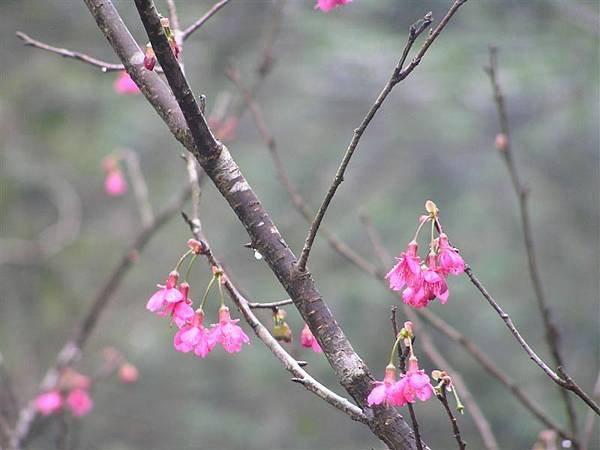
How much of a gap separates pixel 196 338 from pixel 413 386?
0.37 meters

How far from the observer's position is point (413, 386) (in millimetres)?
1097

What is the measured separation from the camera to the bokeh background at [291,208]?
4.59 metres

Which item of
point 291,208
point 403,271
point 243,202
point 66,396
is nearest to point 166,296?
point 243,202

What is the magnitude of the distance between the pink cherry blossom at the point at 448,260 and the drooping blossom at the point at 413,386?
15cm

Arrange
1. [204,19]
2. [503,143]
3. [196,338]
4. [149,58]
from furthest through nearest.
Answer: [503,143] < [204,19] < [196,338] < [149,58]

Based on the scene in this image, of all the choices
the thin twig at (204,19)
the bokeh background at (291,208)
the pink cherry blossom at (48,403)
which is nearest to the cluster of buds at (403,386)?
the thin twig at (204,19)

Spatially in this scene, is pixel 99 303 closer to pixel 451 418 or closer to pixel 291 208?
pixel 451 418

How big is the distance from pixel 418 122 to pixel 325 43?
0.88 meters

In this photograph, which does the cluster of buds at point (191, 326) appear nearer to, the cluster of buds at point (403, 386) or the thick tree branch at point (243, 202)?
the thick tree branch at point (243, 202)

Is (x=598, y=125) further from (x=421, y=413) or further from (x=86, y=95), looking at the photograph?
(x=86, y=95)

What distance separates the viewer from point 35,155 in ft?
17.4

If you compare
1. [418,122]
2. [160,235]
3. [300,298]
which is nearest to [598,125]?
[418,122]

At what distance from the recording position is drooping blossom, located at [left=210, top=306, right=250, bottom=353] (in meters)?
1.29

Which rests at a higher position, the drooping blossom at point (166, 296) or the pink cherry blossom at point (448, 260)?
the pink cherry blossom at point (448, 260)
